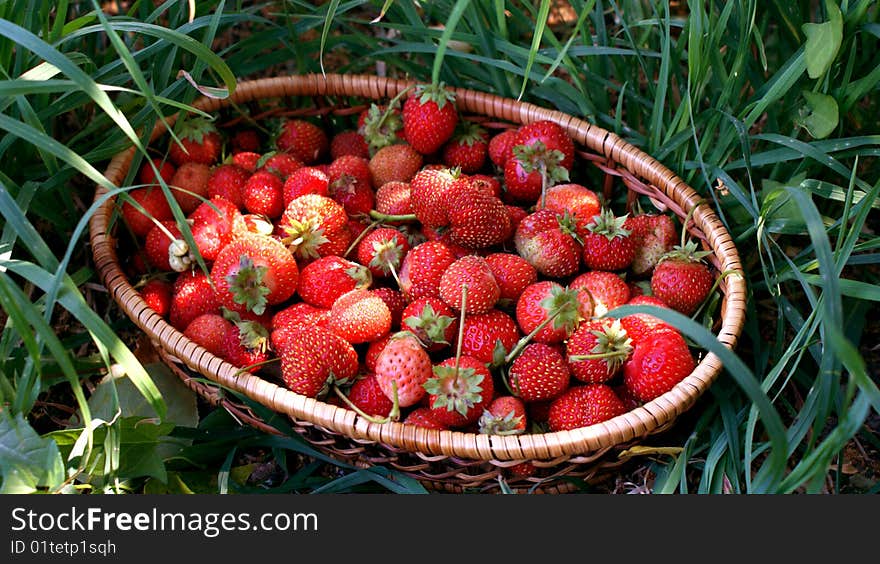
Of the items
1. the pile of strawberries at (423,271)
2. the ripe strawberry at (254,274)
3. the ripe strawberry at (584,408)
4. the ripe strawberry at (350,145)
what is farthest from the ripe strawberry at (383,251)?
the ripe strawberry at (584,408)

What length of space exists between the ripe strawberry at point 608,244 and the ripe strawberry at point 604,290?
0.03m

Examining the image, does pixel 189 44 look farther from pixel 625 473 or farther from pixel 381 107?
pixel 625 473

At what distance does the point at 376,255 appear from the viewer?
135 cm

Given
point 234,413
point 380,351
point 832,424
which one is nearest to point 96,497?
point 234,413

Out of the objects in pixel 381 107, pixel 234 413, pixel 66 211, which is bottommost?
pixel 234 413

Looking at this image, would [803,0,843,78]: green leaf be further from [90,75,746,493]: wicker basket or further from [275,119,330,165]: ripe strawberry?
[275,119,330,165]: ripe strawberry

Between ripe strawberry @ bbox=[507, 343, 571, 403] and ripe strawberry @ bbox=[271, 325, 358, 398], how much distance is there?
0.76 feet

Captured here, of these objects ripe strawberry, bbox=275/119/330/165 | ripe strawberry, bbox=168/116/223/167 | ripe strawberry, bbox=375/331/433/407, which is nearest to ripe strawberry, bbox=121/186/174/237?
ripe strawberry, bbox=168/116/223/167

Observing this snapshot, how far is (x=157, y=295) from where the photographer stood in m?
1.33

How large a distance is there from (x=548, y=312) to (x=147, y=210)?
2.16ft

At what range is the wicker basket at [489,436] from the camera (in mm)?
1094

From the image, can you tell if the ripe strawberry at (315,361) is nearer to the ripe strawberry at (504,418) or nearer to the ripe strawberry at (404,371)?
the ripe strawberry at (404,371)

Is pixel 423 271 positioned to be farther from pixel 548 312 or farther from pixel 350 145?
pixel 350 145

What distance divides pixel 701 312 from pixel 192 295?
30.7 inches
